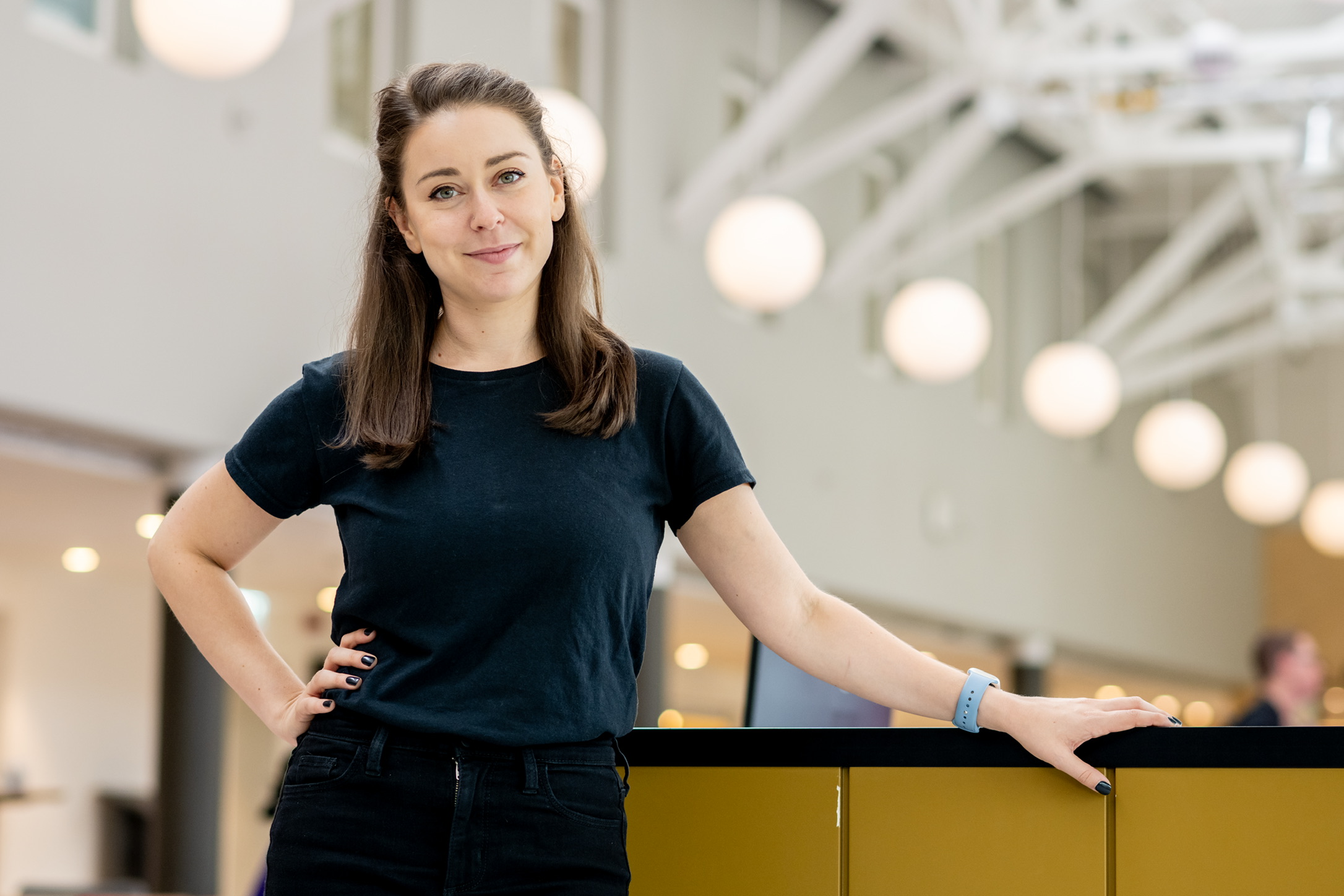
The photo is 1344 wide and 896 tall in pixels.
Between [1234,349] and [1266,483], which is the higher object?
[1234,349]

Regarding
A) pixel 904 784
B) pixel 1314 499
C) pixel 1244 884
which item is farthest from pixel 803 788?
pixel 1314 499

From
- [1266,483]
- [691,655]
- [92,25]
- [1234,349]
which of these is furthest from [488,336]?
[1234,349]

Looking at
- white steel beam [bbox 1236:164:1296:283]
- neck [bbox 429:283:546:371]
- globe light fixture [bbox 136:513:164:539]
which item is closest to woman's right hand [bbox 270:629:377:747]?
neck [bbox 429:283:546:371]

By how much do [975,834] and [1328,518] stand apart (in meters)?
10.1

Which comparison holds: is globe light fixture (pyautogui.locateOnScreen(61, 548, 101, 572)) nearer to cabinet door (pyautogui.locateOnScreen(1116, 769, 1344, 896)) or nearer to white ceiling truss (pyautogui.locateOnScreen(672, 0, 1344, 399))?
white ceiling truss (pyautogui.locateOnScreen(672, 0, 1344, 399))

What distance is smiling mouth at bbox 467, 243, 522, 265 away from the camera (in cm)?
156

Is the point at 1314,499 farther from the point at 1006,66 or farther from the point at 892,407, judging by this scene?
the point at 1006,66

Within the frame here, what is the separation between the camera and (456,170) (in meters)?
1.55

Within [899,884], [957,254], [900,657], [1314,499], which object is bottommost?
[899,884]

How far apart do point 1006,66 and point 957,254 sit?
3.51m

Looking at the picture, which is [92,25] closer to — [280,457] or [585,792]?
[280,457]

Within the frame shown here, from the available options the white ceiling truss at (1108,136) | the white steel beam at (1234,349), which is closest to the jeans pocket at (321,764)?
the white ceiling truss at (1108,136)

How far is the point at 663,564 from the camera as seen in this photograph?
827 cm

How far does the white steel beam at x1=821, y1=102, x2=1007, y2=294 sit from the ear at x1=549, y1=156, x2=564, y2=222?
7.15m
